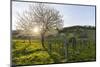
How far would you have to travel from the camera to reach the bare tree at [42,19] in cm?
253

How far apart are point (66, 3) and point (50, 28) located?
0.41 meters

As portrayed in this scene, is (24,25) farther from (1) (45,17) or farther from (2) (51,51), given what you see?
(2) (51,51)

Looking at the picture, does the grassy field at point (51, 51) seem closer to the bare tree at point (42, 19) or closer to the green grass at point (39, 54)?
the green grass at point (39, 54)

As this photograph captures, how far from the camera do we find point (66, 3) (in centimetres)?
268

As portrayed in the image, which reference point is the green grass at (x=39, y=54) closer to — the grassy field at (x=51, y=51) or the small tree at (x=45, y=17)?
the grassy field at (x=51, y=51)

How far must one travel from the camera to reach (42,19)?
2.57 m

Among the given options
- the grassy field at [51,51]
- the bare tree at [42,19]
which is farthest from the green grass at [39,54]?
the bare tree at [42,19]

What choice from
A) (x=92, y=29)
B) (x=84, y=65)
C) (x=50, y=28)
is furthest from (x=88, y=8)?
(x=84, y=65)

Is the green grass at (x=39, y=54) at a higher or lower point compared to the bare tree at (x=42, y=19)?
lower

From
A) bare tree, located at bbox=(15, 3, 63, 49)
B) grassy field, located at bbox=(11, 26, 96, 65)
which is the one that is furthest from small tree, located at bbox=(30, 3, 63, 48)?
grassy field, located at bbox=(11, 26, 96, 65)

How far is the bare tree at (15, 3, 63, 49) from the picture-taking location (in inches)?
99.5

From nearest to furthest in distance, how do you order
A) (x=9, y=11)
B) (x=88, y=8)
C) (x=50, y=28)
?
(x=9, y=11) < (x=50, y=28) < (x=88, y=8)

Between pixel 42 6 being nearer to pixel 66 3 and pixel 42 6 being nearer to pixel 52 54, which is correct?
pixel 66 3

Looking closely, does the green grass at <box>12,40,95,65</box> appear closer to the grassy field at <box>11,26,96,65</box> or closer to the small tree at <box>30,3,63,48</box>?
the grassy field at <box>11,26,96,65</box>
